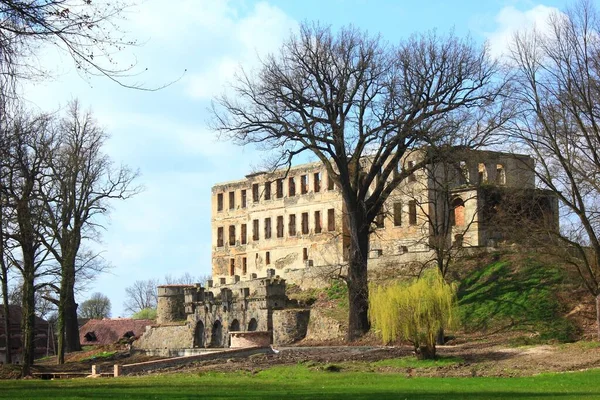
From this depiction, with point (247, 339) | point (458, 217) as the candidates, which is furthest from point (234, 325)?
point (458, 217)

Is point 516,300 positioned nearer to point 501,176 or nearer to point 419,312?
point 419,312

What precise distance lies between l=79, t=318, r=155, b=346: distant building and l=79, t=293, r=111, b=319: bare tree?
52.3 m

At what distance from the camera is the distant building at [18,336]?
223 feet

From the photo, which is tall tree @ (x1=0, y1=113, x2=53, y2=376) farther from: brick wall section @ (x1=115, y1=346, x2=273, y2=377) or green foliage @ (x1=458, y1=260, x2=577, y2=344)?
green foliage @ (x1=458, y1=260, x2=577, y2=344)

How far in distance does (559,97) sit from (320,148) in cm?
1018

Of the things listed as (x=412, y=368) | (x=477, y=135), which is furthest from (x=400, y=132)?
(x=412, y=368)

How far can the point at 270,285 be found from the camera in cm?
4844

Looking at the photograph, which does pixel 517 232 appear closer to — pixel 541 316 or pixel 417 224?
pixel 541 316

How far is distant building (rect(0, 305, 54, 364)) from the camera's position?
2672 inches

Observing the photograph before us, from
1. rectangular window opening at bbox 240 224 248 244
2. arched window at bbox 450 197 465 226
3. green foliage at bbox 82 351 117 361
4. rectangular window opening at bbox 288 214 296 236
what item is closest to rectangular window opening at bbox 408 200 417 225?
arched window at bbox 450 197 465 226

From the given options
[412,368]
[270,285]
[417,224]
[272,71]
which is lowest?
[412,368]

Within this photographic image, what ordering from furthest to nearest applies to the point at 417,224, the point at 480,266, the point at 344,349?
the point at 417,224, the point at 480,266, the point at 344,349

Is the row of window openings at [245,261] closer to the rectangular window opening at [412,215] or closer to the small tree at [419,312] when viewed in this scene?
the rectangular window opening at [412,215]

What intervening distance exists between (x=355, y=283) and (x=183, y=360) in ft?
25.1
